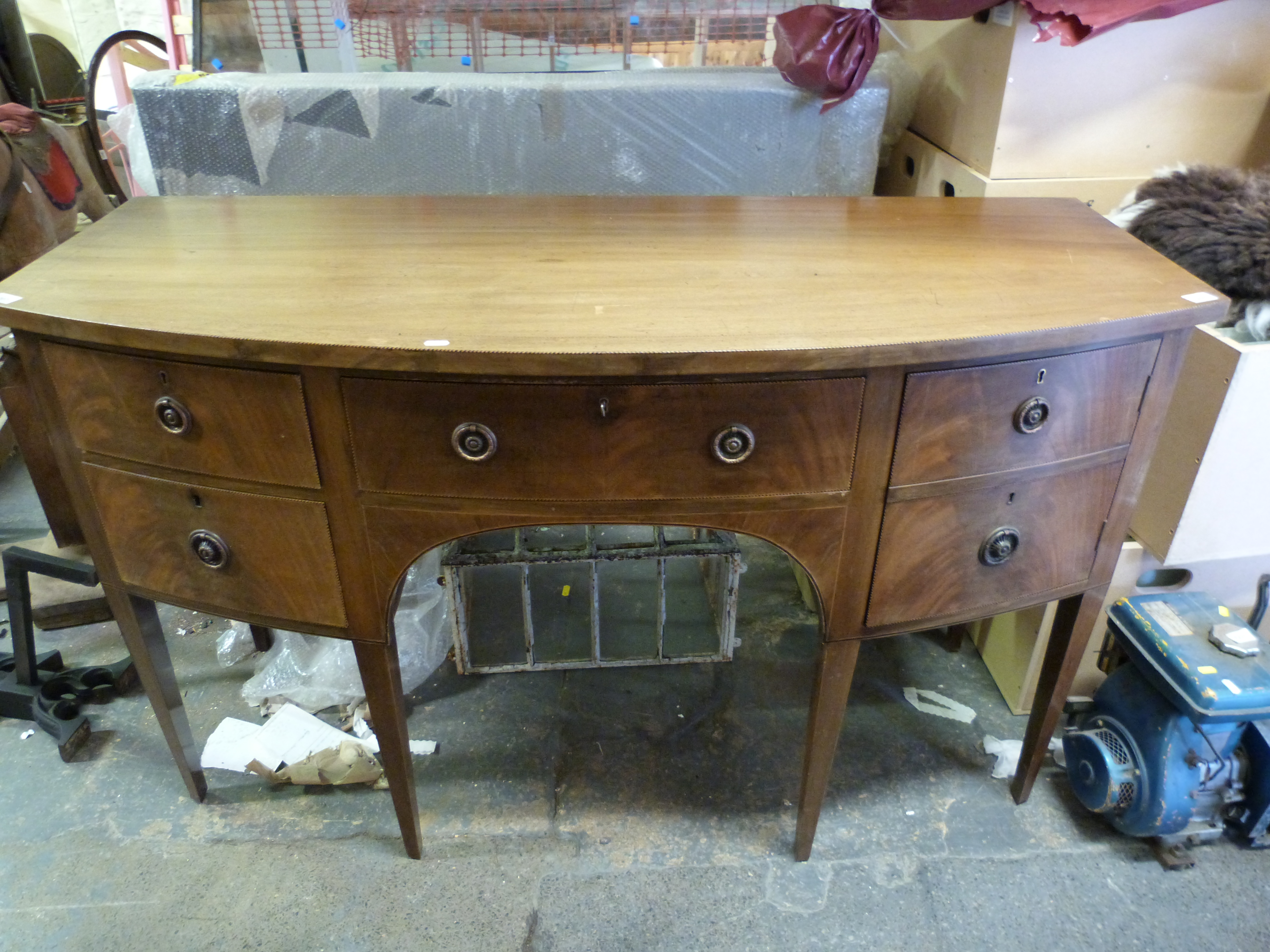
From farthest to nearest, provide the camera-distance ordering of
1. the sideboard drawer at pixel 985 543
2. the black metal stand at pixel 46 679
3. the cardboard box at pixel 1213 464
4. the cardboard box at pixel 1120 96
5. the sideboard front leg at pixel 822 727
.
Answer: the black metal stand at pixel 46 679
the cardboard box at pixel 1120 96
the cardboard box at pixel 1213 464
the sideboard front leg at pixel 822 727
the sideboard drawer at pixel 985 543

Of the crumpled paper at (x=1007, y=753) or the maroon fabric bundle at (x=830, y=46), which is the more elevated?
the maroon fabric bundle at (x=830, y=46)

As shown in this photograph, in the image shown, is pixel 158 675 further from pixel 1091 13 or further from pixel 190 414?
pixel 1091 13

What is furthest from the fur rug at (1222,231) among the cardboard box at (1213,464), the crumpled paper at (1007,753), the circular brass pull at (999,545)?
the crumpled paper at (1007,753)

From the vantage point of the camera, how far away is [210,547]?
0.96m

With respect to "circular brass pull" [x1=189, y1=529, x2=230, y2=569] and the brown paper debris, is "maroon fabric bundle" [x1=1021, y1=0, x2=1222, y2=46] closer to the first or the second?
"circular brass pull" [x1=189, y1=529, x2=230, y2=569]

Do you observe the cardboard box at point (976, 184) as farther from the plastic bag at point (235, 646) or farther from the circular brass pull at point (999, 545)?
the plastic bag at point (235, 646)

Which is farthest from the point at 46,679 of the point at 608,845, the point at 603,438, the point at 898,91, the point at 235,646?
the point at 898,91

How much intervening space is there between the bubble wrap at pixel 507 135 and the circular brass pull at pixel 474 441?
2.34 feet

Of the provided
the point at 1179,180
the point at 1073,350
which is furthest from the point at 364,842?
the point at 1179,180

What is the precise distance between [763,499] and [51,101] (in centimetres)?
451

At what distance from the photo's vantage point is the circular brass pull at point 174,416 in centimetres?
86

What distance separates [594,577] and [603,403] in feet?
2.30

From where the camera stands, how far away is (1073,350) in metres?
0.85

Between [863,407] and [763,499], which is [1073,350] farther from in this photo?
[763,499]
